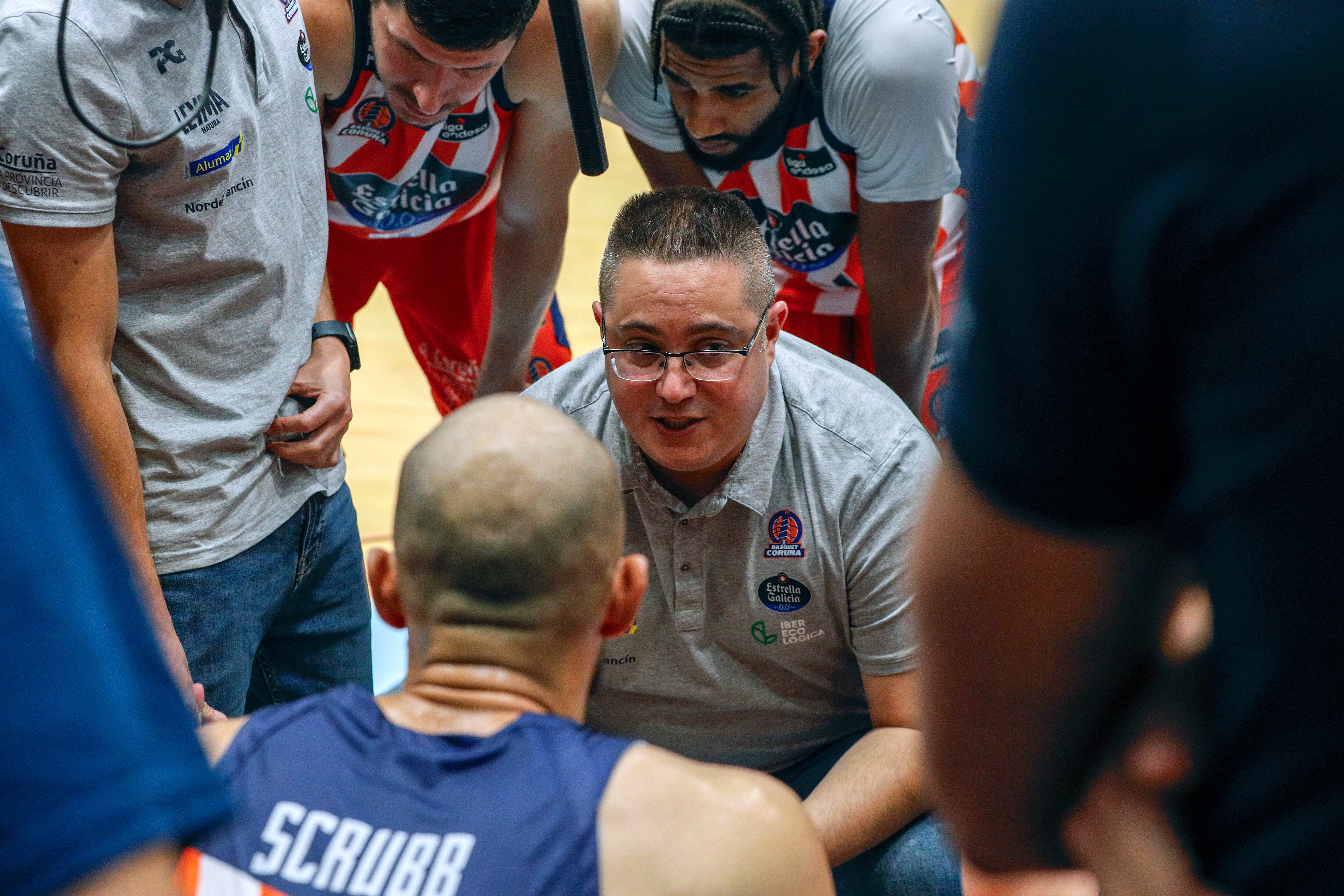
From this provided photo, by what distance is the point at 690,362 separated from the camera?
191 cm

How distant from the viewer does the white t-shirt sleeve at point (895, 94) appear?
2.21 meters

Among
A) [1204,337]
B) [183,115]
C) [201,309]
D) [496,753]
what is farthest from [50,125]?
[1204,337]

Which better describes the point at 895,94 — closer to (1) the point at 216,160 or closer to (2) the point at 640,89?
(2) the point at 640,89

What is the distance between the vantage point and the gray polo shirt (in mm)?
1896

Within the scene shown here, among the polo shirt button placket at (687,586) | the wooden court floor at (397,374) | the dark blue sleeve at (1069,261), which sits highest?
the dark blue sleeve at (1069,261)

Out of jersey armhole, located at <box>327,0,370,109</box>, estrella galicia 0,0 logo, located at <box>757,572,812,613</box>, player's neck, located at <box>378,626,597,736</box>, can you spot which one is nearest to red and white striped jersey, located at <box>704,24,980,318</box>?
jersey armhole, located at <box>327,0,370,109</box>

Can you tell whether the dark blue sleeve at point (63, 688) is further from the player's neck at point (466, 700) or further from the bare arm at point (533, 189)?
the bare arm at point (533, 189)

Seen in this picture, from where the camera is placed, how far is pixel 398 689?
2771mm

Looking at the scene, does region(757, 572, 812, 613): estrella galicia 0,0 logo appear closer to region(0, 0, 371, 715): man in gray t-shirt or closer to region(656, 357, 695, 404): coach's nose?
region(656, 357, 695, 404): coach's nose

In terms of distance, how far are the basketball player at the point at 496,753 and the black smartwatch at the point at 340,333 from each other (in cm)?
89

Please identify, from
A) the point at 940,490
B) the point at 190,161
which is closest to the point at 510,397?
the point at 190,161

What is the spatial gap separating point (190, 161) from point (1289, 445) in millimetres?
1488

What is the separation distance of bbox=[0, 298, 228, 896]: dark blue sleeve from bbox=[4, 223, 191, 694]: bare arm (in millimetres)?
1152

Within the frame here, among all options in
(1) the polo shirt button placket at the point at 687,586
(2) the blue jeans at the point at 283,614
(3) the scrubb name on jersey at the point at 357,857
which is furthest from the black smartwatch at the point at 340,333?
(3) the scrubb name on jersey at the point at 357,857
